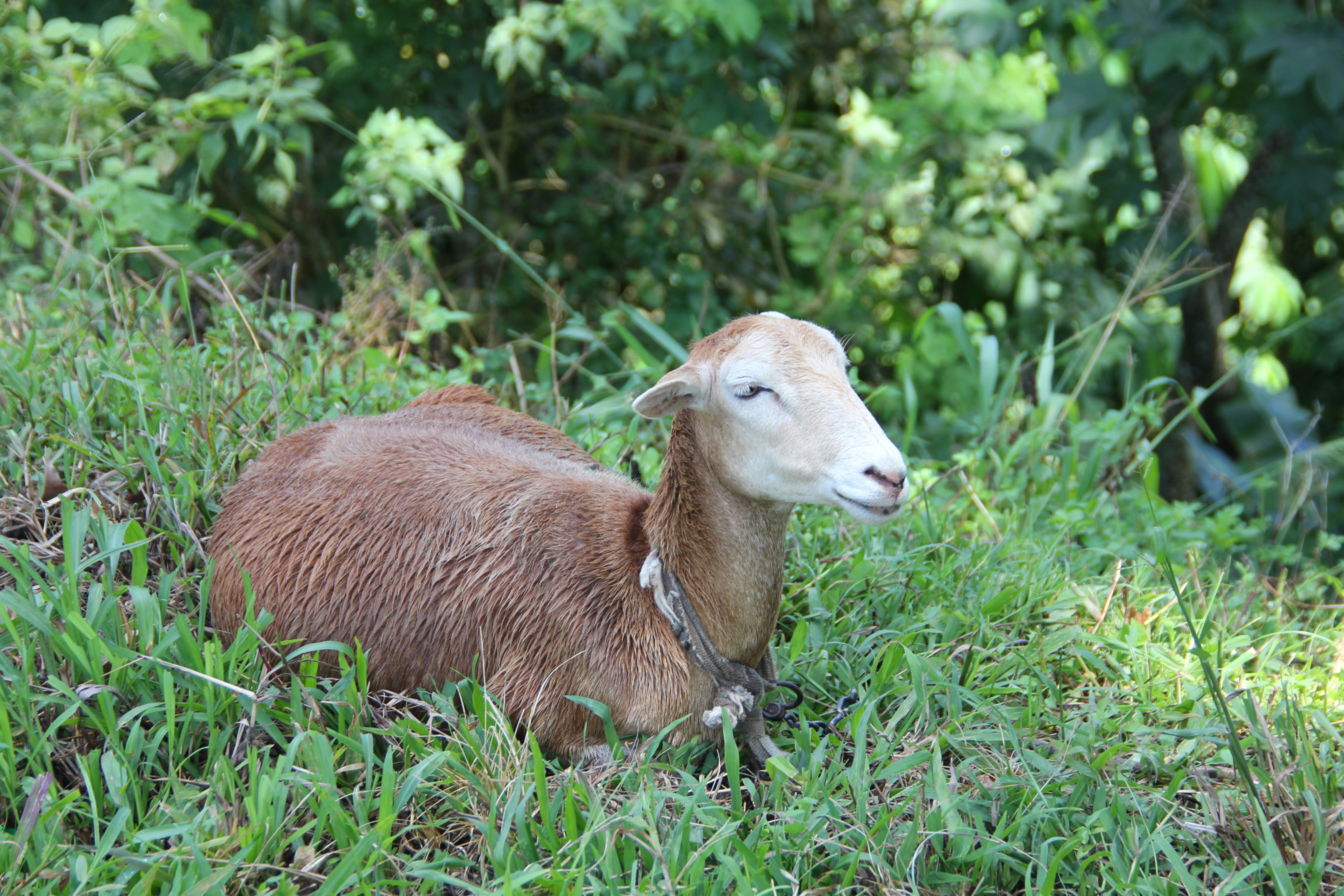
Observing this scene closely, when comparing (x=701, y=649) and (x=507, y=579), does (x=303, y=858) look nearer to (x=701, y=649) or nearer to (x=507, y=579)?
(x=507, y=579)

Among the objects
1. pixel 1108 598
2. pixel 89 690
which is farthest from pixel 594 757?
pixel 1108 598

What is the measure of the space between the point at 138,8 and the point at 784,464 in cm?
374

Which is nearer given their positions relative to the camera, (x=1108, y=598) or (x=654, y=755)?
(x=654, y=755)

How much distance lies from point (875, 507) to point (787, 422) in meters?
0.27

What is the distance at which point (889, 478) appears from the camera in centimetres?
210

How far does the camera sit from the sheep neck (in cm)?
240

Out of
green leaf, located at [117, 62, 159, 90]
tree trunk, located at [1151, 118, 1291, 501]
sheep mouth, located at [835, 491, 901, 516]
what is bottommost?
tree trunk, located at [1151, 118, 1291, 501]

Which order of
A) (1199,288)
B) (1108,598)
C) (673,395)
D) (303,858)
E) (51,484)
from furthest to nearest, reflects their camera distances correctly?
(1199,288)
(1108,598)
(51,484)
(673,395)
(303,858)

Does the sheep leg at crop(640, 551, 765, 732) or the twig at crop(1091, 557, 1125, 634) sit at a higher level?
the sheep leg at crop(640, 551, 765, 732)

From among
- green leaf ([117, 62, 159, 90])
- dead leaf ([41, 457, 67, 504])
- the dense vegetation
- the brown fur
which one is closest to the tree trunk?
the dense vegetation

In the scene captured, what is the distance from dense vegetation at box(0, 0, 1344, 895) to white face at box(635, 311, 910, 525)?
0.57m

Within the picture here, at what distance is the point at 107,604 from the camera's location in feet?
7.62

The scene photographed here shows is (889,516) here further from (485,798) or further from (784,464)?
(485,798)

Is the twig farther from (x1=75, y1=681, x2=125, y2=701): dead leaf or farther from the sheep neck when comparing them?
(x1=75, y1=681, x2=125, y2=701): dead leaf
